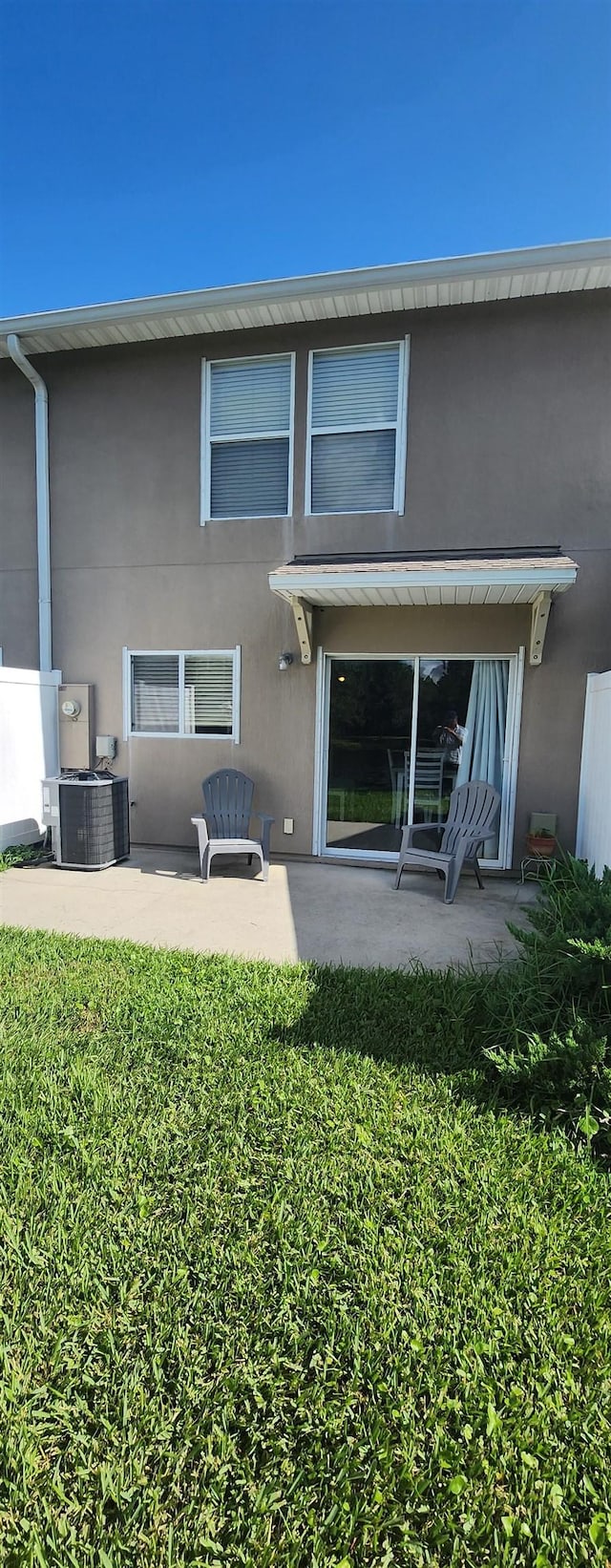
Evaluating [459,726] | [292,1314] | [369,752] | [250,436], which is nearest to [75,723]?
[369,752]

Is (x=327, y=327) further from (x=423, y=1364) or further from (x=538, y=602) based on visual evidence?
(x=423, y=1364)

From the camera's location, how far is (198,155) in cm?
730

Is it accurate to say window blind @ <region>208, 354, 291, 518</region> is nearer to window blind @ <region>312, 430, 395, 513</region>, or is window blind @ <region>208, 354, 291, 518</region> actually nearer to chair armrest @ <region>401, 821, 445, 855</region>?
window blind @ <region>312, 430, 395, 513</region>

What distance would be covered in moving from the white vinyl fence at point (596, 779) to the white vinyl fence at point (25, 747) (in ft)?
17.8

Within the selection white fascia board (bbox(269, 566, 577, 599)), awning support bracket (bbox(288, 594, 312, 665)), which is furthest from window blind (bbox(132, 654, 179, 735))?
white fascia board (bbox(269, 566, 577, 599))

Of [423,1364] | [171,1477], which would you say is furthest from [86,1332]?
[423,1364]

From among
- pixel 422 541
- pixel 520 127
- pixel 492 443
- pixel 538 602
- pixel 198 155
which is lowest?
pixel 538 602

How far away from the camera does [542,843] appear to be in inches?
252

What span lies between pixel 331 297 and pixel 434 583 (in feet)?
9.48

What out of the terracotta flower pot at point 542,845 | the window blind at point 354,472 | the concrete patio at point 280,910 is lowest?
the concrete patio at point 280,910

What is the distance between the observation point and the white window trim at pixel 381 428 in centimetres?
656

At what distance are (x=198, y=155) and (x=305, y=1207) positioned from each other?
950 cm

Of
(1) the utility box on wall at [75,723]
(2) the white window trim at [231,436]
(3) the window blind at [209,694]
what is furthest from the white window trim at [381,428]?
(1) the utility box on wall at [75,723]

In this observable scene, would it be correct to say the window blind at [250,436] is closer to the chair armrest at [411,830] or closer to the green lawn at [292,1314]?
the chair armrest at [411,830]
